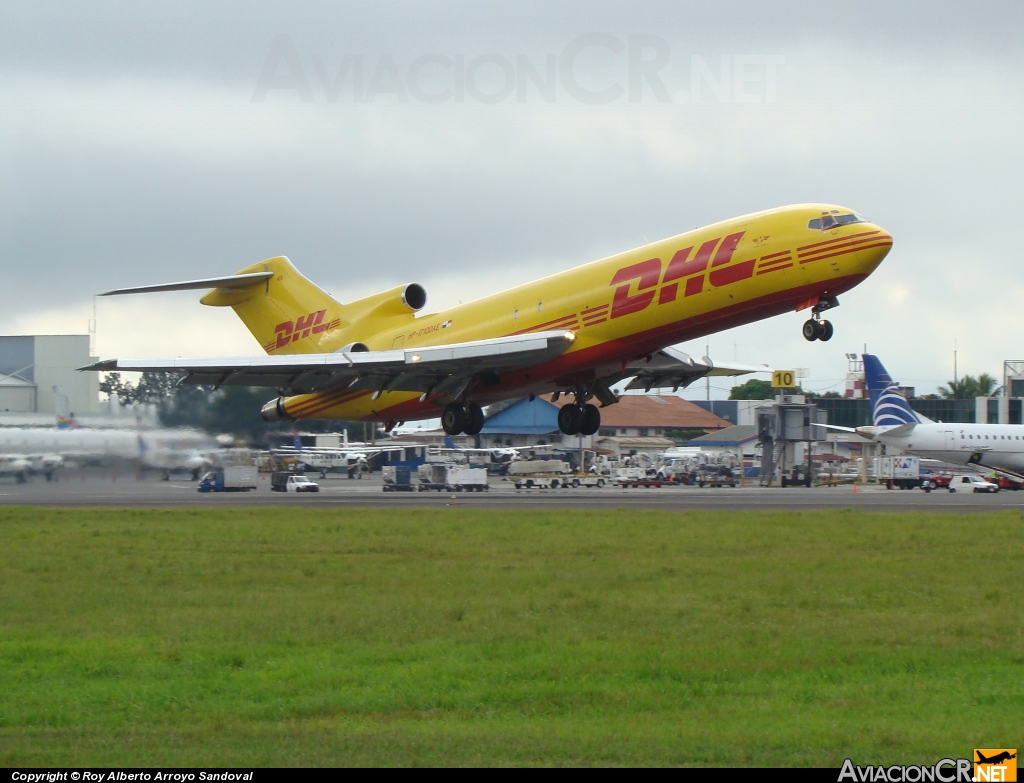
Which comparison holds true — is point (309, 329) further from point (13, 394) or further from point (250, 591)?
point (250, 591)

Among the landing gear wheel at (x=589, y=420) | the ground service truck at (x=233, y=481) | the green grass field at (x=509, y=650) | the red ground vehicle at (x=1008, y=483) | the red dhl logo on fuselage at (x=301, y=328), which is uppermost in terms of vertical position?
the red dhl logo on fuselage at (x=301, y=328)

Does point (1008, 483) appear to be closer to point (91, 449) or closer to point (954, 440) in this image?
point (954, 440)

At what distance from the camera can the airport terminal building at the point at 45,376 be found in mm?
37250

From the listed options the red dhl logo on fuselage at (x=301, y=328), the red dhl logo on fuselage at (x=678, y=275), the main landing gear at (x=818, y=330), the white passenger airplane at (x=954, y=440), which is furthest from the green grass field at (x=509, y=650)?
the white passenger airplane at (x=954, y=440)

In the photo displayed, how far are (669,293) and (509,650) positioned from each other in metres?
A: 17.9

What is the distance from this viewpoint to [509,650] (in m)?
12.9

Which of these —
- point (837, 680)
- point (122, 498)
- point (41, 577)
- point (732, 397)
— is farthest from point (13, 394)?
point (732, 397)

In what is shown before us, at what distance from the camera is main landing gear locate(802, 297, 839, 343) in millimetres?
28203

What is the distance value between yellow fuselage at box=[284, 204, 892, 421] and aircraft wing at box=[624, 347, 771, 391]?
133 inches

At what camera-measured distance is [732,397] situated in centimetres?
16650

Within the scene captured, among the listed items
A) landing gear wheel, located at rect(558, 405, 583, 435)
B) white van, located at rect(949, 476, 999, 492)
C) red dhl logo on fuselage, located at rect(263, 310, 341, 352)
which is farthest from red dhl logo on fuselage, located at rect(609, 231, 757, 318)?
white van, located at rect(949, 476, 999, 492)

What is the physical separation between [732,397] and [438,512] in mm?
139836

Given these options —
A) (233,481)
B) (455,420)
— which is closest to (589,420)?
(455,420)

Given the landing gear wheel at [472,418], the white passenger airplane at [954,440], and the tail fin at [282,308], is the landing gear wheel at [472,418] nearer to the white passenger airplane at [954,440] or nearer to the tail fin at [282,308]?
the tail fin at [282,308]
